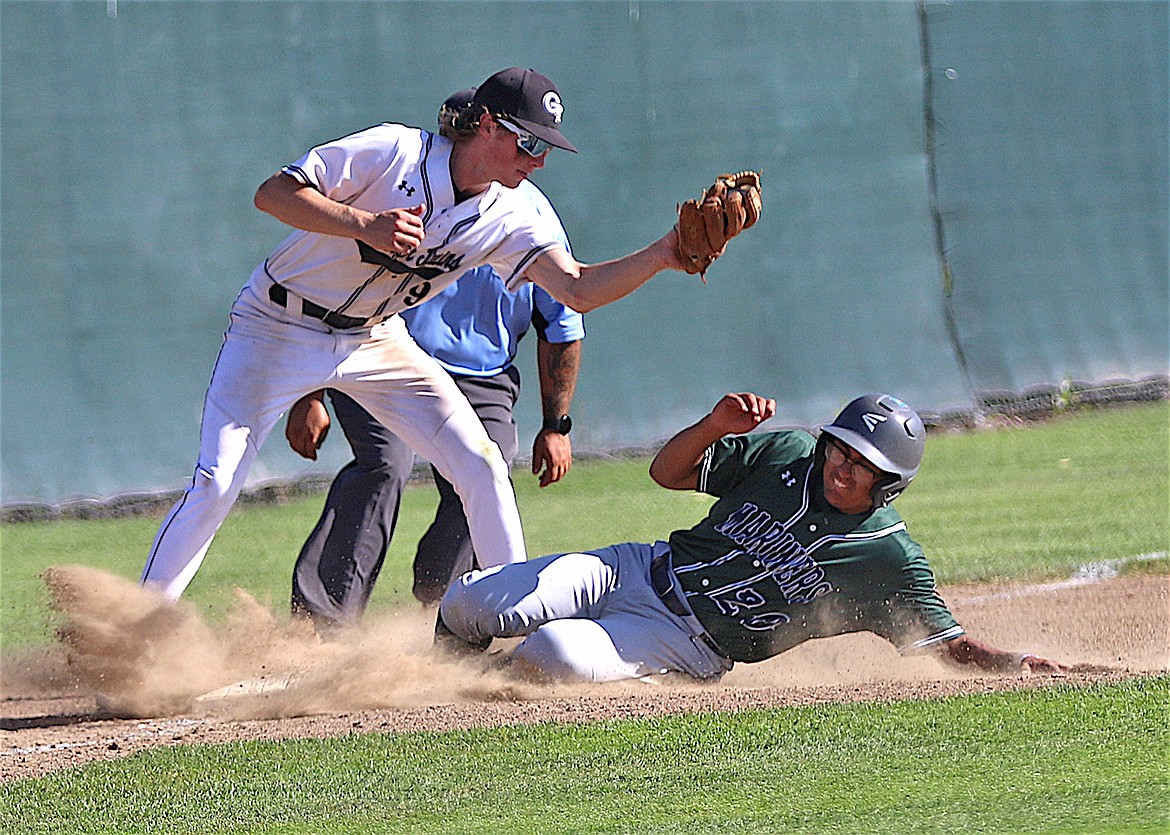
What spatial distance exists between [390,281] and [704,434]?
3.50 ft

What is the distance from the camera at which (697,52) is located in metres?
9.33

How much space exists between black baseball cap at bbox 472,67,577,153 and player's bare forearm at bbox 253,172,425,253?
0.43 m

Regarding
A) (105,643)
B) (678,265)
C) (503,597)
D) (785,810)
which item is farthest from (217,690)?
(785,810)

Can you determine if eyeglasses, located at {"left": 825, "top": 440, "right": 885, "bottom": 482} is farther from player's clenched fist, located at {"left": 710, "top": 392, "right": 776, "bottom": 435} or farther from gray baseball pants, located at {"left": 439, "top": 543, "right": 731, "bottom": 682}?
gray baseball pants, located at {"left": 439, "top": 543, "right": 731, "bottom": 682}

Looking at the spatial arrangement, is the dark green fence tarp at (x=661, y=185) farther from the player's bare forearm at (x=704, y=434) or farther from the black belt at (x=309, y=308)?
the player's bare forearm at (x=704, y=434)

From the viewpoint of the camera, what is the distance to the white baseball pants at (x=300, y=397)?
4.50 meters

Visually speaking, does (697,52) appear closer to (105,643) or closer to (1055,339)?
(1055,339)

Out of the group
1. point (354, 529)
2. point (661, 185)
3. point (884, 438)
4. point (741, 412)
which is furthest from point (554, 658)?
point (661, 185)

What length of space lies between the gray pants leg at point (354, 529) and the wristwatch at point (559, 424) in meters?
0.58

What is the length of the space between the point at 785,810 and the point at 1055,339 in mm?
7202

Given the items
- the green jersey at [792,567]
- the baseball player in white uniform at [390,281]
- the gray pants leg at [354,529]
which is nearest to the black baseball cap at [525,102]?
the baseball player in white uniform at [390,281]

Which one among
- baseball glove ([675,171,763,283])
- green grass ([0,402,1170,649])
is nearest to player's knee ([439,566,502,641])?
baseball glove ([675,171,763,283])

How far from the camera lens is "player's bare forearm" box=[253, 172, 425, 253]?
422 centimetres

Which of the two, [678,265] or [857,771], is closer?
[857,771]
